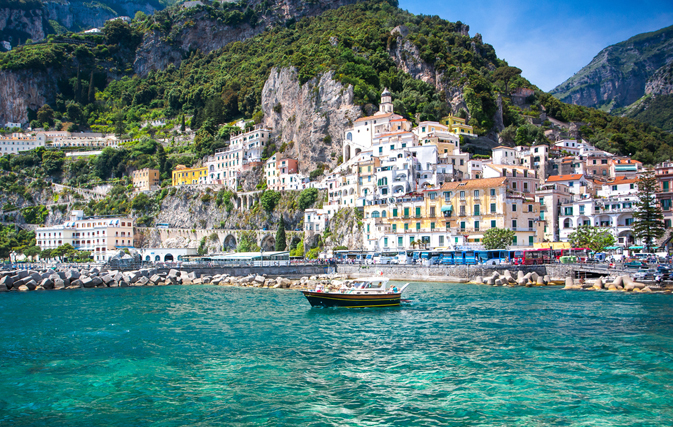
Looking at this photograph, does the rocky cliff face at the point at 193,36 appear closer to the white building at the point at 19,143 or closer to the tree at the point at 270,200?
the white building at the point at 19,143

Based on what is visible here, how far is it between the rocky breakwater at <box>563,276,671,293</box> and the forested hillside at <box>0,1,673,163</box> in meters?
42.2

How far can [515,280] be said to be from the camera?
4281 centimetres

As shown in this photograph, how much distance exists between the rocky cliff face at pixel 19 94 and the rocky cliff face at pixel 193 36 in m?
26.6

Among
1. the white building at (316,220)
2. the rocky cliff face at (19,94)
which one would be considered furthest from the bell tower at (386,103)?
the rocky cliff face at (19,94)

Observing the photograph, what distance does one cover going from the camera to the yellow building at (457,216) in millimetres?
52781

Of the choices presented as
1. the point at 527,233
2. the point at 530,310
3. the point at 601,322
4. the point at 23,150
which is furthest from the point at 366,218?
the point at 23,150

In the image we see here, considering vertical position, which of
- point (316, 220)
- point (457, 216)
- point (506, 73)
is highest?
point (506, 73)

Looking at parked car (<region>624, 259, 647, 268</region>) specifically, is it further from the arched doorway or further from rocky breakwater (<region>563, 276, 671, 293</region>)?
the arched doorway

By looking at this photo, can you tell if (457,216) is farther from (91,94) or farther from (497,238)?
(91,94)

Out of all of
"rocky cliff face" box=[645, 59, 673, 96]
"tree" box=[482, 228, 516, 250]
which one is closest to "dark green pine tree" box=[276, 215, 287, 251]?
"tree" box=[482, 228, 516, 250]

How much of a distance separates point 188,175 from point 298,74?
27.5m

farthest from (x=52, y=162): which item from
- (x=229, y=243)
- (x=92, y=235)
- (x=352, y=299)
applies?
(x=352, y=299)

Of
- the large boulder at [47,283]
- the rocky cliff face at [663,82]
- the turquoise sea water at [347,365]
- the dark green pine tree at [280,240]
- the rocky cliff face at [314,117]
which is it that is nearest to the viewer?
the turquoise sea water at [347,365]

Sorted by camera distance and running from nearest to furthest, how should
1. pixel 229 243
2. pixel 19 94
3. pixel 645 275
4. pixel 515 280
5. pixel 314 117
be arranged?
pixel 645 275
pixel 515 280
pixel 229 243
pixel 314 117
pixel 19 94
